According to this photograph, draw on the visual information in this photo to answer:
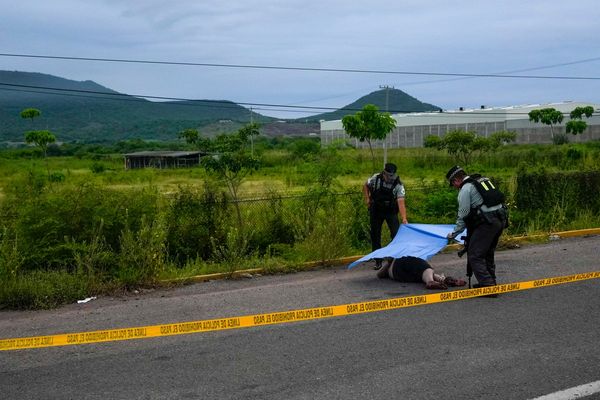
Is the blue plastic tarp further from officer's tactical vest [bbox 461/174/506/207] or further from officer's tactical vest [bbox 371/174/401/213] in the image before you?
officer's tactical vest [bbox 461/174/506/207]

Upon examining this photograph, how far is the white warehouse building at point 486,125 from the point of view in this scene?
82.1 m

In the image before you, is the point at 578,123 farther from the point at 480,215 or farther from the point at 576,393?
the point at 576,393

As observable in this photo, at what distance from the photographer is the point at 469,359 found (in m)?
5.34

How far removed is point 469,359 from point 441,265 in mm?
4699

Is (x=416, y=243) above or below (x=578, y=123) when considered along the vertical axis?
below

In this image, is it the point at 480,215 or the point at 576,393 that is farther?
the point at 480,215

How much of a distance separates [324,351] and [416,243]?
334 centimetres

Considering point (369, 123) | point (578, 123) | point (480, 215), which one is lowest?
point (480, 215)

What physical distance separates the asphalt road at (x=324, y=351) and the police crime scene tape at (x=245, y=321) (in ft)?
0.50

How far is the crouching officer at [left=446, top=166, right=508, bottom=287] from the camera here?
7.63 metres

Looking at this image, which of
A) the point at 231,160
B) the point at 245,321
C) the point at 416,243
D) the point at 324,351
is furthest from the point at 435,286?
the point at 231,160

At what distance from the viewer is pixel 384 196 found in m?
9.39

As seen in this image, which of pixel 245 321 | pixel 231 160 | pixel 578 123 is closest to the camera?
pixel 245 321

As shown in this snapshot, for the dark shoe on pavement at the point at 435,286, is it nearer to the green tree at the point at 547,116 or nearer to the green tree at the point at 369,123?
the green tree at the point at 369,123
